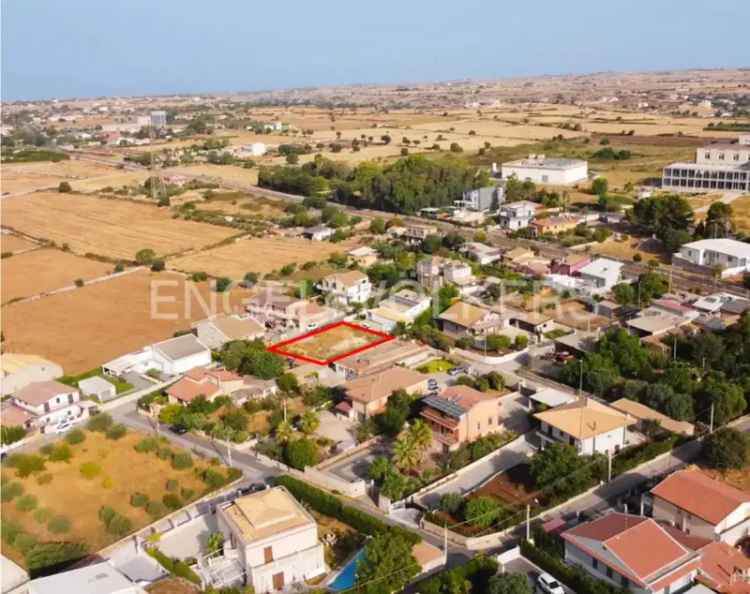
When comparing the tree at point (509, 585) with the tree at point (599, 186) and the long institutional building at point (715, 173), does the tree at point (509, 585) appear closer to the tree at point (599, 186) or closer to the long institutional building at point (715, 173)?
the tree at point (599, 186)

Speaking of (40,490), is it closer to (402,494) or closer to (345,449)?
(345,449)

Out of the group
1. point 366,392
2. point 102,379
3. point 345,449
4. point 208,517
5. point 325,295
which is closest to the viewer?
point 208,517

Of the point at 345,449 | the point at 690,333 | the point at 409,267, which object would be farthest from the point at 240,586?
the point at 409,267

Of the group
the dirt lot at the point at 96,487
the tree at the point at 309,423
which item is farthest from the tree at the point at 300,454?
the dirt lot at the point at 96,487

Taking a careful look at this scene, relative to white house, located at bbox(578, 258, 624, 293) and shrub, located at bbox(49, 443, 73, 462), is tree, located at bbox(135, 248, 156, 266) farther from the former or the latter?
white house, located at bbox(578, 258, 624, 293)

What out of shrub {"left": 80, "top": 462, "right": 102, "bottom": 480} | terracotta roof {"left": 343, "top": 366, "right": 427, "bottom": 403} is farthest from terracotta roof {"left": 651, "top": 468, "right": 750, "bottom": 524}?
shrub {"left": 80, "top": 462, "right": 102, "bottom": 480}
